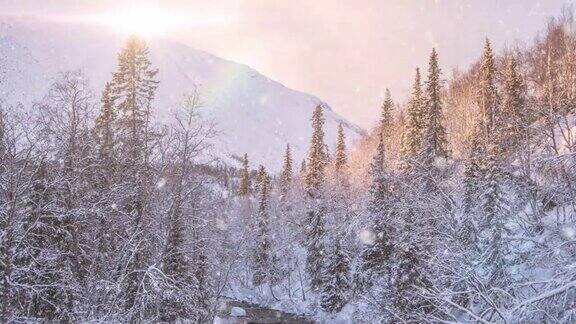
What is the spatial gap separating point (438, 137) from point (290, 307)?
2131 centimetres

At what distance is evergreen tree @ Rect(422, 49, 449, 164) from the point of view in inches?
1599

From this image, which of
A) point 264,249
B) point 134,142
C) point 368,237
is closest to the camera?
point 134,142

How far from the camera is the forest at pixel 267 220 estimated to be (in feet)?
34.4

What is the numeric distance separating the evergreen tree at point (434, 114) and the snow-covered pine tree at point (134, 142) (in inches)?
798

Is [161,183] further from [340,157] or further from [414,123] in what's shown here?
[340,157]

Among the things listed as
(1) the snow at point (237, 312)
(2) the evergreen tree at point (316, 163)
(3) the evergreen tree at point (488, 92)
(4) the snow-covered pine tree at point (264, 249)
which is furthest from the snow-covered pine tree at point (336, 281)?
(3) the evergreen tree at point (488, 92)

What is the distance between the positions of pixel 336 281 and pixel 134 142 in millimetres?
21663

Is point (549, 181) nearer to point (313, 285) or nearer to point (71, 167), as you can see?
point (71, 167)

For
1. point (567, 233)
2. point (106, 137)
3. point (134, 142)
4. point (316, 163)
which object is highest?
point (316, 163)

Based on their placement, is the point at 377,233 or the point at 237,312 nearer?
the point at 377,233

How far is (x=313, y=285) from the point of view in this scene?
155 feet

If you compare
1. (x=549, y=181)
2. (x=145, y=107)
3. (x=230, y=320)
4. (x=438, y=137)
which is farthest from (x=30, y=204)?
(x=438, y=137)

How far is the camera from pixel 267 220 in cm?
5788

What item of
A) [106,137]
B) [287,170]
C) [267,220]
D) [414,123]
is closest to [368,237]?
[414,123]
